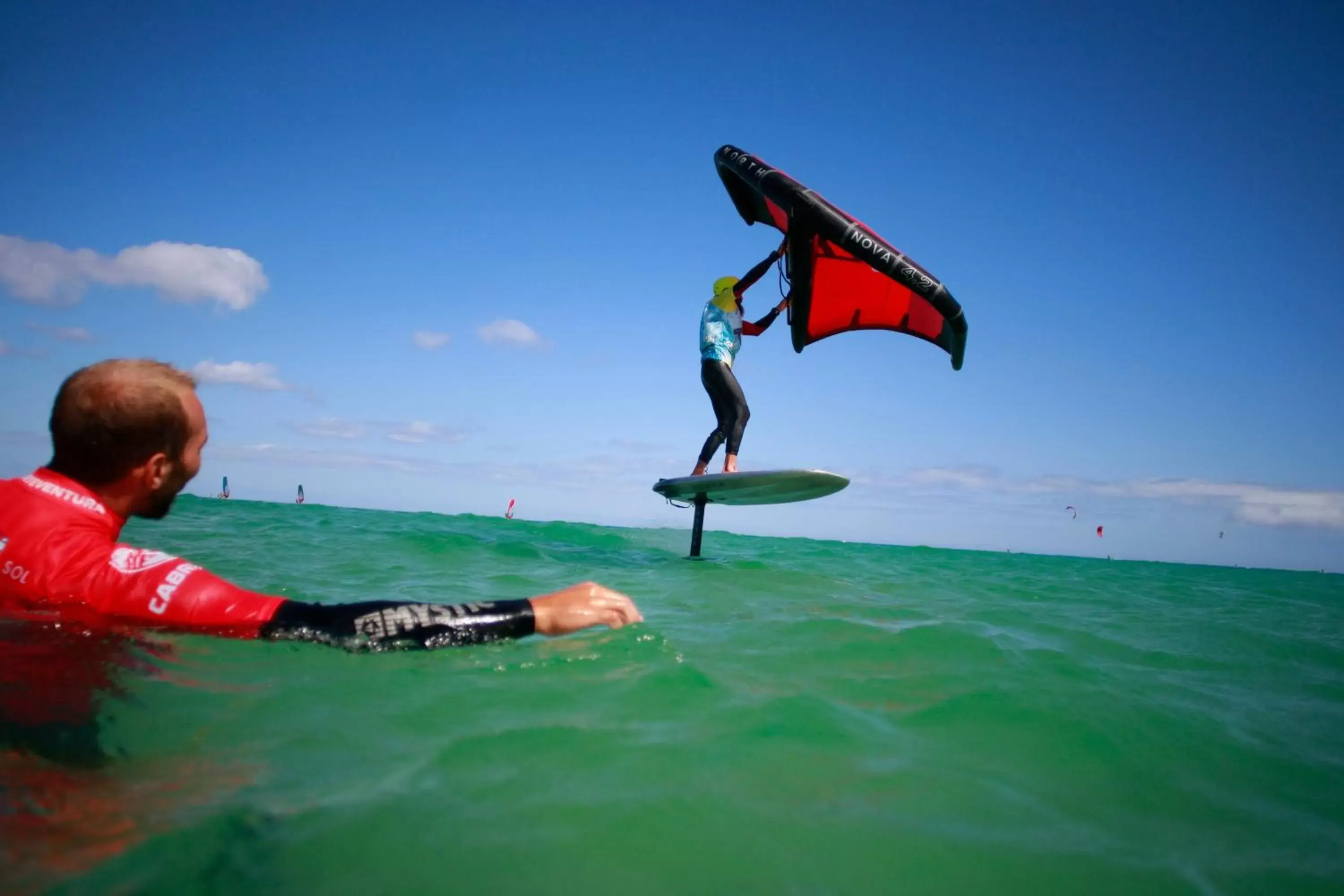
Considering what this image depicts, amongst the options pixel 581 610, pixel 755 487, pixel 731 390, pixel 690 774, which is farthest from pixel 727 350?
pixel 690 774

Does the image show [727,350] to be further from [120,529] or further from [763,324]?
[120,529]

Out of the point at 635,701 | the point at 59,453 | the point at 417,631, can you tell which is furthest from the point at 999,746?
the point at 59,453

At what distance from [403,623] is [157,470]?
112 centimetres

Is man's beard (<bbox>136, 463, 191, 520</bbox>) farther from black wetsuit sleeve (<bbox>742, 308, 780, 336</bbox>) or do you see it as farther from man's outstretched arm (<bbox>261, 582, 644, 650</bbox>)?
black wetsuit sleeve (<bbox>742, 308, 780, 336</bbox>)

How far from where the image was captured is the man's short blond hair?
233 cm

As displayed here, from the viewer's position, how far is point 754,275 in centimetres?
864

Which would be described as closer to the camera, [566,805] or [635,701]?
[566,805]

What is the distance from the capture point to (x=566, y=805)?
5.78 feet

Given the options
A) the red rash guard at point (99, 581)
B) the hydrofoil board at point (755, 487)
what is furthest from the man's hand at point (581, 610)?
the hydrofoil board at point (755, 487)

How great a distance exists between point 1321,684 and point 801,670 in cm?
384

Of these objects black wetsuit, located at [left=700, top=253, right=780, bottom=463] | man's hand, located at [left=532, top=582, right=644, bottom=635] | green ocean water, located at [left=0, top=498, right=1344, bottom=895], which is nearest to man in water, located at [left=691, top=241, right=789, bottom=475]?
black wetsuit, located at [left=700, top=253, right=780, bottom=463]

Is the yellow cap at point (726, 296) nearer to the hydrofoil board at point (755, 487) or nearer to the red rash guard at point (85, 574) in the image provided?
the hydrofoil board at point (755, 487)

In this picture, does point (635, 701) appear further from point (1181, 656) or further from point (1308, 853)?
point (1181, 656)

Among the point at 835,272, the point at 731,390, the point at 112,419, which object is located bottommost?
the point at 112,419
